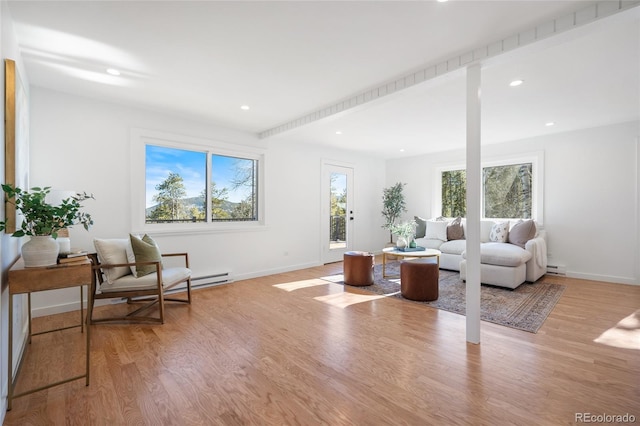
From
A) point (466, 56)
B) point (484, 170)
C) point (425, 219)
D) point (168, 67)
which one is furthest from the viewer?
point (425, 219)

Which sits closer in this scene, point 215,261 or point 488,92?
point 488,92

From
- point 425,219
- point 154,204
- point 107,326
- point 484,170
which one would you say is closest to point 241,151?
point 154,204

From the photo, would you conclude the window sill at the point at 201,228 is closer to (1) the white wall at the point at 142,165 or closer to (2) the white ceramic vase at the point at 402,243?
(1) the white wall at the point at 142,165

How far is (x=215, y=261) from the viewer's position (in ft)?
14.9

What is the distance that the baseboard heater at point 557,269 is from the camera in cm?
493

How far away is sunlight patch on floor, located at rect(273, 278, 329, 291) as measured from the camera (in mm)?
4324

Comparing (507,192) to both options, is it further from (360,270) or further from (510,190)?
(360,270)

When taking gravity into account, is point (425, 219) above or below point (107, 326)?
above

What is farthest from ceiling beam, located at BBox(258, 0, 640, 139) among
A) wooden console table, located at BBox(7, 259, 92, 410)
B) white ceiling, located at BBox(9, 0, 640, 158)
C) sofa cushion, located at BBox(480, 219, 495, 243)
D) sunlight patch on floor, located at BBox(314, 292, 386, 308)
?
sofa cushion, located at BBox(480, 219, 495, 243)

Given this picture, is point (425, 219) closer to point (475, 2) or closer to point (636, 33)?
point (636, 33)

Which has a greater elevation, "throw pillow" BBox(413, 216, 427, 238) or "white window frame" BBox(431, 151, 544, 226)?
"white window frame" BBox(431, 151, 544, 226)

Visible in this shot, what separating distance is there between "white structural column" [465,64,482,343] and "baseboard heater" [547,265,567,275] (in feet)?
12.0

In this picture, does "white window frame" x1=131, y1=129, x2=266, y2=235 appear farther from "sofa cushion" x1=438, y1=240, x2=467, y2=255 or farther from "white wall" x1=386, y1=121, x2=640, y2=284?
"white wall" x1=386, y1=121, x2=640, y2=284

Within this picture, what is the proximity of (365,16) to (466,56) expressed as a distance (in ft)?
3.50
